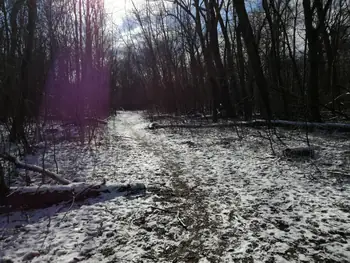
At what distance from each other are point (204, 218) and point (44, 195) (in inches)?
99.6

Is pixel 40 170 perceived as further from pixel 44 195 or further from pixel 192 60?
pixel 192 60

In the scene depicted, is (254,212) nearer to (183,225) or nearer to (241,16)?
(183,225)

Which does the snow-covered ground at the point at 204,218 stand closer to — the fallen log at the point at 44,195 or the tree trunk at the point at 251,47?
the fallen log at the point at 44,195

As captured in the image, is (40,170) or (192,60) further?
(192,60)

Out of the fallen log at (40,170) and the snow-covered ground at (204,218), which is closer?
the snow-covered ground at (204,218)

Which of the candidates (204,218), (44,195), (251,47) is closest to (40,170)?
(44,195)

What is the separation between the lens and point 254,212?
3.39 metres

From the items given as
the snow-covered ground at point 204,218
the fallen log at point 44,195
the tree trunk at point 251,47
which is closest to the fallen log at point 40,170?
the fallen log at point 44,195

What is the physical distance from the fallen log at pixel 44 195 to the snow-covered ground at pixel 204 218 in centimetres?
19

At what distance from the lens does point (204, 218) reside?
10.9 ft

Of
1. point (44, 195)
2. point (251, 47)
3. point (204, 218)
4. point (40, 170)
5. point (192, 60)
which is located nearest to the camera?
point (204, 218)

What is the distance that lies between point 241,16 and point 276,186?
5948 millimetres

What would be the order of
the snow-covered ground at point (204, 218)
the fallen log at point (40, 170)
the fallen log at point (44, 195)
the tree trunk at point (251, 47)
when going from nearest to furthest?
the snow-covered ground at point (204, 218) < the fallen log at point (44, 195) < the fallen log at point (40, 170) < the tree trunk at point (251, 47)

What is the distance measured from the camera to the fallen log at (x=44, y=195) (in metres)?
3.75
